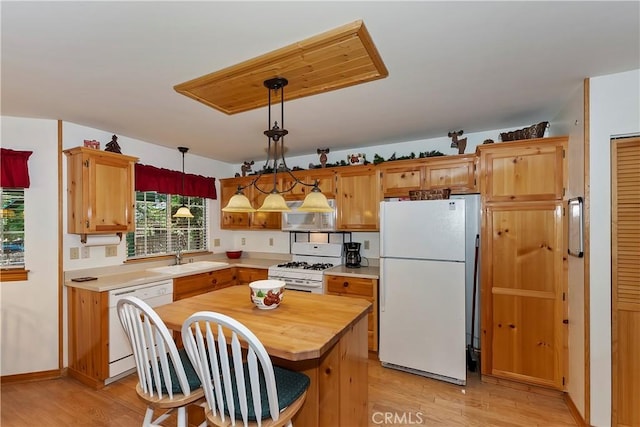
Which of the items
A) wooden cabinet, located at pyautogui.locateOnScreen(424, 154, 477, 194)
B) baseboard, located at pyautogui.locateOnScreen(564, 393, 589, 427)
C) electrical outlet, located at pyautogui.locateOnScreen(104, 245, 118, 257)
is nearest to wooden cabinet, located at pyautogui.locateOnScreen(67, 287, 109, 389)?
electrical outlet, located at pyautogui.locateOnScreen(104, 245, 118, 257)

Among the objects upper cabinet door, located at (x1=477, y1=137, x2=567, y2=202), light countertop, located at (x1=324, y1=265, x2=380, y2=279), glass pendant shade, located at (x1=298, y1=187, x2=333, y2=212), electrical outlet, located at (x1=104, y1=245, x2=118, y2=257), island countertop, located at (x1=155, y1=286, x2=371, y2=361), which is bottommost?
light countertop, located at (x1=324, y1=265, x2=380, y2=279)

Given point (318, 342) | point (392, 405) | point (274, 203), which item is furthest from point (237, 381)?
point (392, 405)

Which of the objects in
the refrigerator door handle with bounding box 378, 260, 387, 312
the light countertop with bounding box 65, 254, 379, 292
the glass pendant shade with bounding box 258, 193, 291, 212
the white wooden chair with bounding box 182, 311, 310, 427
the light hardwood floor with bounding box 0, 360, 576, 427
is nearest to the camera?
the white wooden chair with bounding box 182, 311, 310, 427

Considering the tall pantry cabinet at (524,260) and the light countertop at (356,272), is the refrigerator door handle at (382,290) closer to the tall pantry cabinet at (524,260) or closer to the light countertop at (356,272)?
the light countertop at (356,272)

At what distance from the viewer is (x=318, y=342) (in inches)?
56.2

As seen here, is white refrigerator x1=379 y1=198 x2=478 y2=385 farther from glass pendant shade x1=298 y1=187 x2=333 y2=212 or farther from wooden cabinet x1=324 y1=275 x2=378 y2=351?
glass pendant shade x1=298 y1=187 x2=333 y2=212

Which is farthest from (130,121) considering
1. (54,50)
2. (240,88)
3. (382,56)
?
(382,56)

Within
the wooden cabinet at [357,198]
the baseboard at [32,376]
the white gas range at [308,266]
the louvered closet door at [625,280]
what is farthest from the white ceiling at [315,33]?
the baseboard at [32,376]

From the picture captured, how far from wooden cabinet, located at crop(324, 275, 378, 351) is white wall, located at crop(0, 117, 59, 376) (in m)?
2.68

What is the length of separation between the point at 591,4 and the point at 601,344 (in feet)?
6.69

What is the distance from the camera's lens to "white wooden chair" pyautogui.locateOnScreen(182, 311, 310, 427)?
127 centimetres

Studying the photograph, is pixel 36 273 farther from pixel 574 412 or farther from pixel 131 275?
pixel 574 412

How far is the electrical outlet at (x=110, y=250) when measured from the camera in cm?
327

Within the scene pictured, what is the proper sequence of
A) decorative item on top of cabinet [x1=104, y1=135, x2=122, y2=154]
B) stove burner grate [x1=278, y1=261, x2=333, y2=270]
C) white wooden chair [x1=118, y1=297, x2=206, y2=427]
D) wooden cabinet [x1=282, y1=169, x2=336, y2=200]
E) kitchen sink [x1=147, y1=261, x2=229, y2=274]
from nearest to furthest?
white wooden chair [x1=118, y1=297, x2=206, y2=427] < decorative item on top of cabinet [x1=104, y1=135, x2=122, y2=154] < kitchen sink [x1=147, y1=261, x2=229, y2=274] < stove burner grate [x1=278, y1=261, x2=333, y2=270] < wooden cabinet [x1=282, y1=169, x2=336, y2=200]
